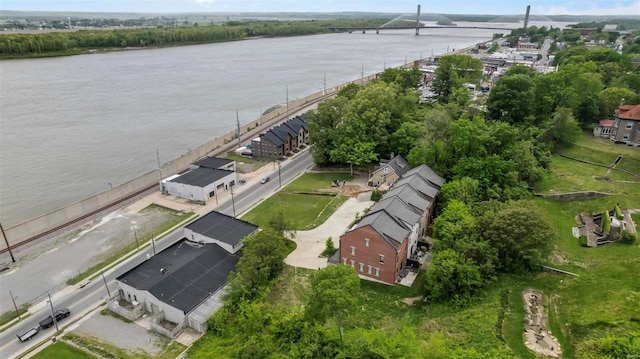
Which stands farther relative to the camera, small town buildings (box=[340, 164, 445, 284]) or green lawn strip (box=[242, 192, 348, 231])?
green lawn strip (box=[242, 192, 348, 231])

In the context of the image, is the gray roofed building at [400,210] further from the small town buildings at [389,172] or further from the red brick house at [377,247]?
the small town buildings at [389,172]

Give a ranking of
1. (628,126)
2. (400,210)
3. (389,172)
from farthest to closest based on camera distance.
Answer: (628,126), (389,172), (400,210)

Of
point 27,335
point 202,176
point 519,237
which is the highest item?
point 519,237

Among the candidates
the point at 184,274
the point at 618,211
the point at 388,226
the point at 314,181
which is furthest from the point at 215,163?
the point at 618,211

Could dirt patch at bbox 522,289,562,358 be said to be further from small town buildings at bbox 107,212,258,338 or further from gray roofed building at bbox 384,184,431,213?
small town buildings at bbox 107,212,258,338

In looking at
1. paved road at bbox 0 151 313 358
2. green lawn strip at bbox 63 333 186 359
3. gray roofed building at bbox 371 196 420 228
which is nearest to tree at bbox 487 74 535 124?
gray roofed building at bbox 371 196 420 228

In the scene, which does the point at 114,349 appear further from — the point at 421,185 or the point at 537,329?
the point at 421,185
